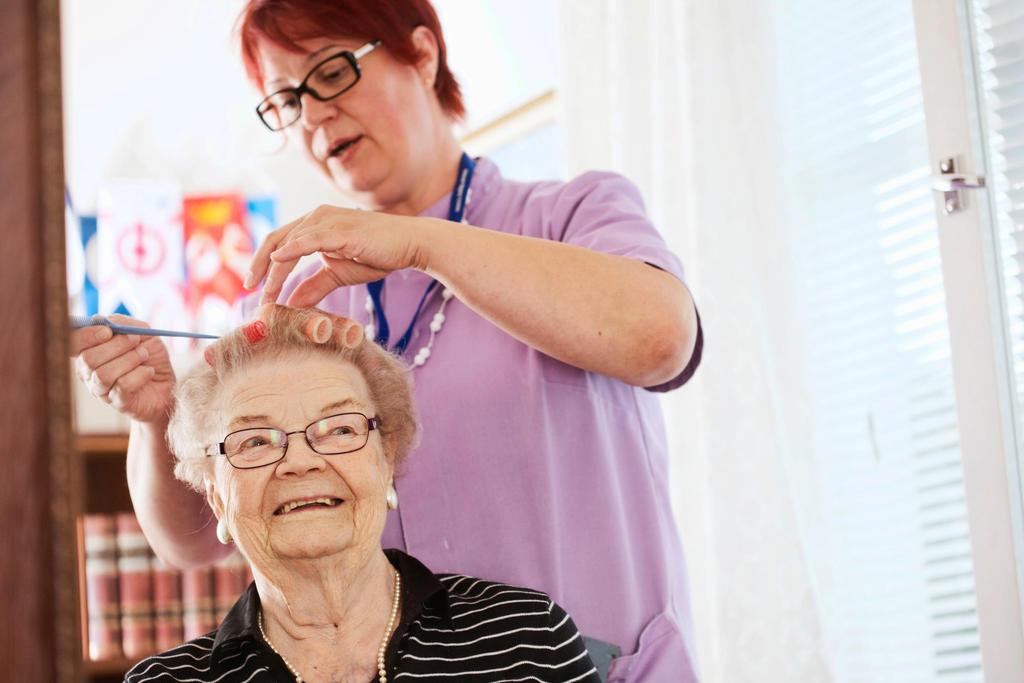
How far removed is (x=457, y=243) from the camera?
1.43 metres

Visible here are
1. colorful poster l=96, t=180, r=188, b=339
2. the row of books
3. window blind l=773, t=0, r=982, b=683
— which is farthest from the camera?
colorful poster l=96, t=180, r=188, b=339

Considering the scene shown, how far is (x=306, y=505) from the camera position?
145 cm

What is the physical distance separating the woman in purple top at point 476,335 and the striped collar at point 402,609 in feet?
0.40

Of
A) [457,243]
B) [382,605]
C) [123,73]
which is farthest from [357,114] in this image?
[123,73]

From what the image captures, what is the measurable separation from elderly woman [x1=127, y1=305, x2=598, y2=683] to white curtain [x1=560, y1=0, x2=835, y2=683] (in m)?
0.89

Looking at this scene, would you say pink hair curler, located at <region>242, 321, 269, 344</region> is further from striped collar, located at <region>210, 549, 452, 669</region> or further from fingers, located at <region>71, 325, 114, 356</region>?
striped collar, located at <region>210, 549, 452, 669</region>

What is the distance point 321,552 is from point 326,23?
30.2 inches

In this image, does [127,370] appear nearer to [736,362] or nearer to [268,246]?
[268,246]

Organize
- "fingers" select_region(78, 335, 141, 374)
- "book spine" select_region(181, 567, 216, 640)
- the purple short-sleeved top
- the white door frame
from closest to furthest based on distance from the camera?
"fingers" select_region(78, 335, 141, 374)
the purple short-sleeved top
the white door frame
"book spine" select_region(181, 567, 216, 640)

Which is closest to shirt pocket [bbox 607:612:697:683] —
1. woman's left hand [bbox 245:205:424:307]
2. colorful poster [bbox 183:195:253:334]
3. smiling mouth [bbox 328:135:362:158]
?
woman's left hand [bbox 245:205:424:307]

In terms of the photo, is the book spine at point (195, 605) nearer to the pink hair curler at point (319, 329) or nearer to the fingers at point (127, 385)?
the fingers at point (127, 385)

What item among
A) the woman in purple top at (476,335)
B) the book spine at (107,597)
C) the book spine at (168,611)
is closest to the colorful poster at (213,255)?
the book spine at (168,611)

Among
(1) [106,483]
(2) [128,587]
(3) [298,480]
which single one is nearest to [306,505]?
(3) [298,480]

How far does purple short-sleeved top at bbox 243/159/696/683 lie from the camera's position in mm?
1608
